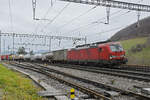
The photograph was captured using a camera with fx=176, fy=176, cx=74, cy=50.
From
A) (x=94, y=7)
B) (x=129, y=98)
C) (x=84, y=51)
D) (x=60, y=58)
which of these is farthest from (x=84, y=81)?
(x=60, y=58)

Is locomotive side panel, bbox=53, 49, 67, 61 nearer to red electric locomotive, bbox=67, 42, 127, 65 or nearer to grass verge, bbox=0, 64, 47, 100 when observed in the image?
red electric locomotive, bbox=67, 42, 127, 65

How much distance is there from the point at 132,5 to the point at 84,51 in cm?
1019

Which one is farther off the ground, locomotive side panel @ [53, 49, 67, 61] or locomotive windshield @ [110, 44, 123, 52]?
locomotive windshield @ [110, 44, 123, 52]

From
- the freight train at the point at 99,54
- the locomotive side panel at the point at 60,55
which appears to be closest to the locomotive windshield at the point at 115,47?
the freight train at the point at 99,54

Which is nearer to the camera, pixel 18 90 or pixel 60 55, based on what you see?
→ pixel 18 90

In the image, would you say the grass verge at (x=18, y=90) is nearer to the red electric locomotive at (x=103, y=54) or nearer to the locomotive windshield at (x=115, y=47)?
the red electric locomotive at (x=103, y=54)

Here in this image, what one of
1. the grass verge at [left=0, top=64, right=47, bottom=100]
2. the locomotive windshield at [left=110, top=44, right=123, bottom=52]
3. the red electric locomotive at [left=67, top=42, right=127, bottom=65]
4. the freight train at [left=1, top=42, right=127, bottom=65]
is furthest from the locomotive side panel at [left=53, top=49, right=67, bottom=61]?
the grass verge at [left=0, top=64, right=47, bottom=100]

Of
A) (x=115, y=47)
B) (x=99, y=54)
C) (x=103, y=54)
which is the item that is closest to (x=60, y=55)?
(x=99, y=54)

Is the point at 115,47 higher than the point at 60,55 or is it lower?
higher

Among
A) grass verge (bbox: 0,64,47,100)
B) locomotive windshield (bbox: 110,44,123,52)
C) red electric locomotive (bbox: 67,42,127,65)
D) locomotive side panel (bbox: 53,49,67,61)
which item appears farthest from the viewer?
locomotive side panel (bbox: 53,49,67,61)

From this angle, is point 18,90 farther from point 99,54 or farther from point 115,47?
point 99,54

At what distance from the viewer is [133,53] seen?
127 feet

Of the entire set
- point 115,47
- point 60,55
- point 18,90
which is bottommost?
point 18,90

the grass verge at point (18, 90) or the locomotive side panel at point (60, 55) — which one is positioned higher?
the locomotive side panel at point (60, 55)
